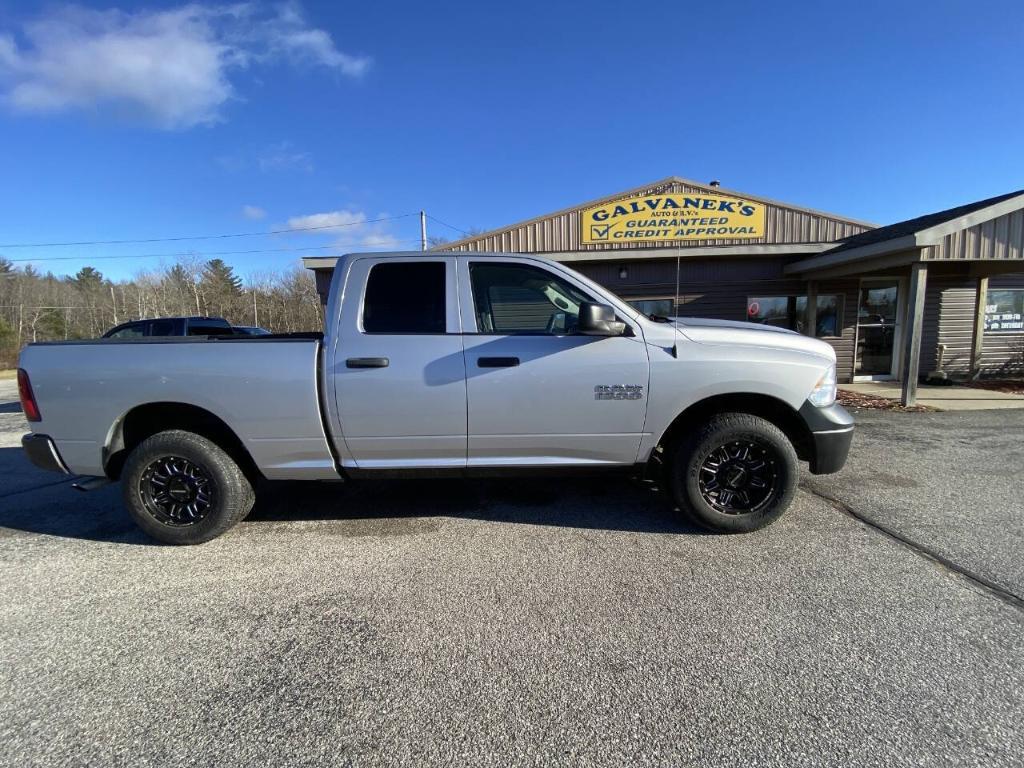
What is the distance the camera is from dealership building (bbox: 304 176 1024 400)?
35.2ft

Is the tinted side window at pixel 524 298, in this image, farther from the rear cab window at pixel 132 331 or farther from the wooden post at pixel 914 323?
the rear cab window at pixel 132 331

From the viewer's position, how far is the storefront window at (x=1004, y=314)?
11.0m

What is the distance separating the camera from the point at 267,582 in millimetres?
2838

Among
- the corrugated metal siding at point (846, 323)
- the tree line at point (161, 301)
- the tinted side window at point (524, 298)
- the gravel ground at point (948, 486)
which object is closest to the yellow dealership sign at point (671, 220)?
the corrugated metal siding at point (846, 323)

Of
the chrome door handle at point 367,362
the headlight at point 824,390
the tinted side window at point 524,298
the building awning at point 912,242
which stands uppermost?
the building awning at point 912,242

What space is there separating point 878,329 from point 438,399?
38.8 feet

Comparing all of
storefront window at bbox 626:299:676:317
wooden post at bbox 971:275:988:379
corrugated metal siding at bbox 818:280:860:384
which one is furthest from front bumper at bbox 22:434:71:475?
wooden post at bbox 971:275:988:379

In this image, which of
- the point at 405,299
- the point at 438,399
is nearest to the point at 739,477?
the point at 438,399

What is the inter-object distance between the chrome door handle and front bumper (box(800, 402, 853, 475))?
2833mm

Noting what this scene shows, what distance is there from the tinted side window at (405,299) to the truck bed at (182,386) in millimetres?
446

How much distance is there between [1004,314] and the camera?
436 inches

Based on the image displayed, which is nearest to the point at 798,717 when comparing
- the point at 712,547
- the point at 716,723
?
the point at 716,723

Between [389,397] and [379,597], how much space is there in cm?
121

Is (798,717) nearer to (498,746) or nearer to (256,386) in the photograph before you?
(498,746)
